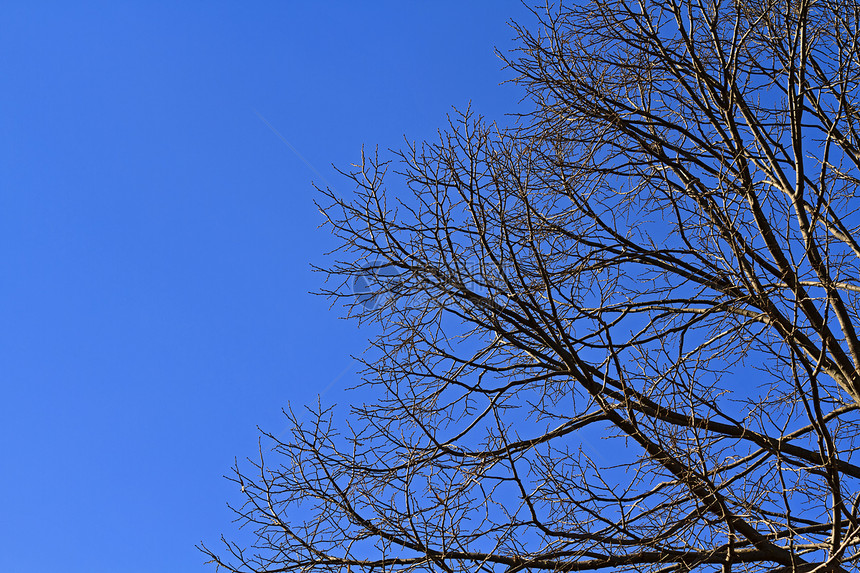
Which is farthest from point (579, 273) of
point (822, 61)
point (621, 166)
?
point (822, 61)

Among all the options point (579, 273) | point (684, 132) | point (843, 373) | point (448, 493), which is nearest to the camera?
point (448, 493)

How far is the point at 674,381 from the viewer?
12.3 feet

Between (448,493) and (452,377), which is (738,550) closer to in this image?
(448,493)

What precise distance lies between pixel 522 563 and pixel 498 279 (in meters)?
1.63

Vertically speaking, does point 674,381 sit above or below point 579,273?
below

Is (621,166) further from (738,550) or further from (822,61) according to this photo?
(738,550)

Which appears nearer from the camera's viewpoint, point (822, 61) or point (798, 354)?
point (798, 354)

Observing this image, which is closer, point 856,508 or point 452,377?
point 856,508

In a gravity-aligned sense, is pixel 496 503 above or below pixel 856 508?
above

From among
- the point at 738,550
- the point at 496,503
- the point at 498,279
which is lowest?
the point at 738,550

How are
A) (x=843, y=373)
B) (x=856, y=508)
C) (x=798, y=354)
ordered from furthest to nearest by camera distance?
(x=843, y=373) → (x=856, y=508) → (x=798, y=354)

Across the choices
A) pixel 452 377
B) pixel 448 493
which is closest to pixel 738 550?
pixel 448 493

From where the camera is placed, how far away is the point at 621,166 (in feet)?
18.5

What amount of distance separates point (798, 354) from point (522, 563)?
73.9 inches
